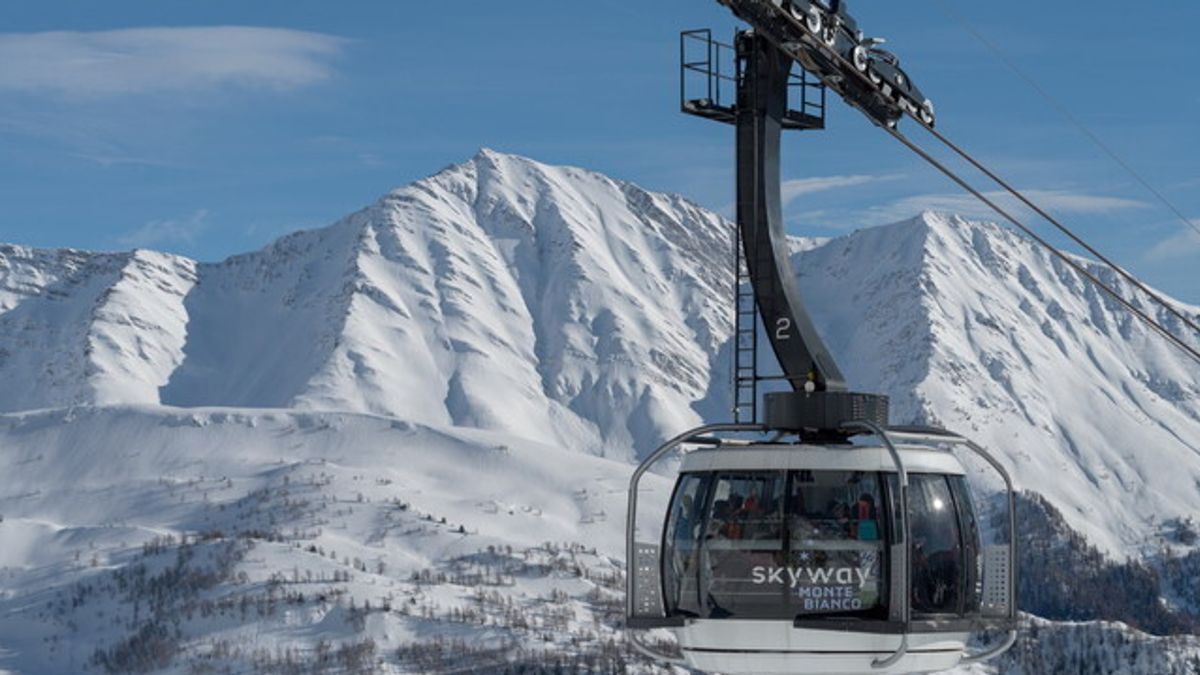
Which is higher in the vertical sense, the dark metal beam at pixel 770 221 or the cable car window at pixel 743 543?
the dark metal beam at pixel 770 221

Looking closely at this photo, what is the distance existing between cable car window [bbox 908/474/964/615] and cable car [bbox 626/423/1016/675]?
0.7 inches

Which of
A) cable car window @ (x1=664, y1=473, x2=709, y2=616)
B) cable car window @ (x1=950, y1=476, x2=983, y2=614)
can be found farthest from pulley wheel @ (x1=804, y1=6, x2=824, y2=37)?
cable car window @ (x1=950, y1=476, x2=983, y2=614)

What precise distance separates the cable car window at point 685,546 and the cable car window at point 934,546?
8.27 ft

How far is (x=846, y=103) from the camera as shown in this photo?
27984mm

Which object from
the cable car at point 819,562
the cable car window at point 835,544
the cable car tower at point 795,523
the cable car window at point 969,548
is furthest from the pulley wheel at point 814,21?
the cable car window at point 969,548

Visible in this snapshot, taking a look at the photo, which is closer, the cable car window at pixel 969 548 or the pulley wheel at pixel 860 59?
the cable car window at pixel 969 548

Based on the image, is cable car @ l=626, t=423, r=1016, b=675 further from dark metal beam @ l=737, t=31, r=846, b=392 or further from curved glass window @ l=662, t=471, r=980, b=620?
dark metal beam @ l=737, t=31, r=846, b=392

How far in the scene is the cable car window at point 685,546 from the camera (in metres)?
26.0

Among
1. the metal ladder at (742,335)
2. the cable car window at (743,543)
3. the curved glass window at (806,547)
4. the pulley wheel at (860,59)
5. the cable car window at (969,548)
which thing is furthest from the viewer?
the pulley wheel at (860,59)

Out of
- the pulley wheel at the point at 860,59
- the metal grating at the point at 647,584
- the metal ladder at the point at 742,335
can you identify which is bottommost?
the metal grating at the point at 647,584

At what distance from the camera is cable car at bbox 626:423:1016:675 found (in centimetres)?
2503

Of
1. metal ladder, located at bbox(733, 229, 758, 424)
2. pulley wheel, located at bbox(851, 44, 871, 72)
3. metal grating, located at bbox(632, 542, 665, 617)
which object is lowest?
metal grating, located at bbox(632, 542, 665, 617)

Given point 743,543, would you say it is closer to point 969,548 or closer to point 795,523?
point 795,523

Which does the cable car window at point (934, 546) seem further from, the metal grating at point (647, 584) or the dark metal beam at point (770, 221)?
the metal grating at point (647, 584)
